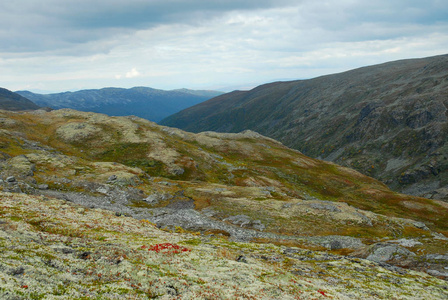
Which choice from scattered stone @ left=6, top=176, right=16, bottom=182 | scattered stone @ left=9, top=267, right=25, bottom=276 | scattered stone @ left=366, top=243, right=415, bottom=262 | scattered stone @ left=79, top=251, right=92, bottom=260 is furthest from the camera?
scattered stone @ left=6, top=176, right=16, bottom=182

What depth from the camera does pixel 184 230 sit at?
164 feet

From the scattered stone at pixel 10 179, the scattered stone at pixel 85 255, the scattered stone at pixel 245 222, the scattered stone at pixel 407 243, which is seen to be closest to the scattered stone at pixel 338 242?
the scattered stone at pixel 407 243

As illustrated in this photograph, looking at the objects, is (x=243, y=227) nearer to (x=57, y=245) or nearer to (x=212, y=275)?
(x=212, y=275)

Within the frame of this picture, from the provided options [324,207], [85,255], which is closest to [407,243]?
[324,207]

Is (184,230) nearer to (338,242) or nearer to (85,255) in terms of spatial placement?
(85,255)

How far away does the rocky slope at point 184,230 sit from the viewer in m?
21.7

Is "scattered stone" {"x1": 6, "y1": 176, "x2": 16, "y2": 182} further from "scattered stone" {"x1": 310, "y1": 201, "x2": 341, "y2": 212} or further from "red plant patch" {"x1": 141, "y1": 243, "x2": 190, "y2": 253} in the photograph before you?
"scattered stone" {"x1": 310, "y1": 201, "x2": 341, "y2": 212}

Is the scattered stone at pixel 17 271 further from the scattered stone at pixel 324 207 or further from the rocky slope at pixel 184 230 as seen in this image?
the scattered stone at pixel 324 207

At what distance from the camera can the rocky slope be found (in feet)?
71.3

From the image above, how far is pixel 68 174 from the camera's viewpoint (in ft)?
232

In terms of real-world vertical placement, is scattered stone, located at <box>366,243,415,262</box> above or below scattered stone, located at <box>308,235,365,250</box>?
above

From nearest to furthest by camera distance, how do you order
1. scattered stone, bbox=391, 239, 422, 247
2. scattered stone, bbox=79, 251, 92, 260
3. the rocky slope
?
the rocky slope, scattered stone, bbox=79, 251, 92, 260, scattered stone, bbox=391, 239, 422, 247

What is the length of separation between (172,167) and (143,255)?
78.2 m

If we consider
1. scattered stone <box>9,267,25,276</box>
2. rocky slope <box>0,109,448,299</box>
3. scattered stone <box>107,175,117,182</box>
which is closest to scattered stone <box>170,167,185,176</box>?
rocky slope <box>0,109,448,299</box>
